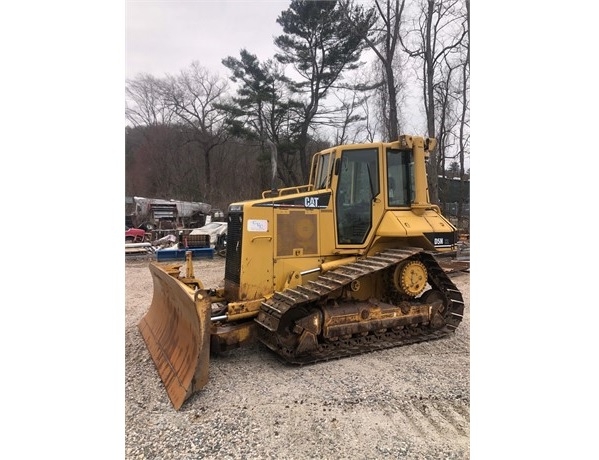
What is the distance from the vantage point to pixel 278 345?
3.81 metres

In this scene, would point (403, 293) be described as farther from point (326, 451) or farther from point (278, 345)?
point (326, 451)

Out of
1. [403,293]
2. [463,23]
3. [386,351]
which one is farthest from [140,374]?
[463,23]

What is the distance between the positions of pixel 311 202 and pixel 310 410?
2197 millimetres

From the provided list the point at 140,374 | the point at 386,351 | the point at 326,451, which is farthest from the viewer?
the point at 386,351

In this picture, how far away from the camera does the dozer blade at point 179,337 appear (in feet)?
9.84

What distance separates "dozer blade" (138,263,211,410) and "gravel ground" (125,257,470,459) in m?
0.11

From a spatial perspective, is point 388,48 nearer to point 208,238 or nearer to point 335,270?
point 335,270

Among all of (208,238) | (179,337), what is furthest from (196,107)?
(208,238)

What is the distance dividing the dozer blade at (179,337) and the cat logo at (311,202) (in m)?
1.54

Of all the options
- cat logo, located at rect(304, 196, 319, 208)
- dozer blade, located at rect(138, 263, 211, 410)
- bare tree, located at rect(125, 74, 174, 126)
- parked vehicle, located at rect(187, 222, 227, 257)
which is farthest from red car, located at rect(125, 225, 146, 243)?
parked vehicle, located at rect(187, 222, 227, 257)

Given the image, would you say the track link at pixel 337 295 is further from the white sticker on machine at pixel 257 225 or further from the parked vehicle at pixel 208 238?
the parked vehicle at pixel 208 238

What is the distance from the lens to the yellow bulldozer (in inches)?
150

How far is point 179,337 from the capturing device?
11.8ft
